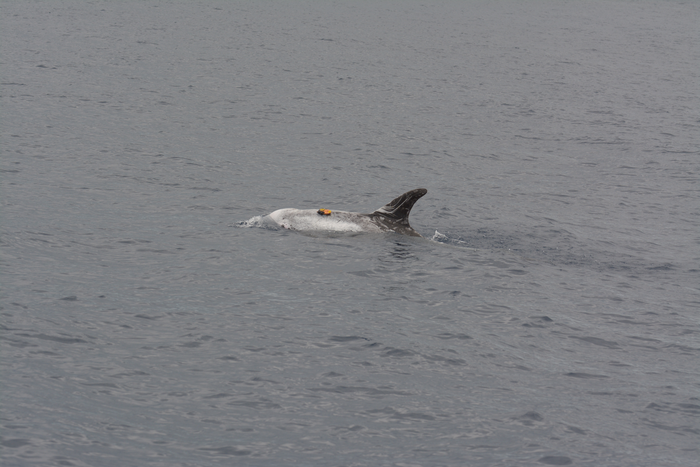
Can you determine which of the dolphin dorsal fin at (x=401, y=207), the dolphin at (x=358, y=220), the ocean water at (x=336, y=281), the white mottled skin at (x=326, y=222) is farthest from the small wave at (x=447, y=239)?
the white mottled skin at (x=326, y=222)

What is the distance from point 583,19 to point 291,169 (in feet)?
342

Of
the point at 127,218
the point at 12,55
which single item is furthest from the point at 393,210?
the point at 12,55

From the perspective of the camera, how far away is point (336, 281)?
20172 millimetres

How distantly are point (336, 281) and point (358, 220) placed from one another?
4.51 m

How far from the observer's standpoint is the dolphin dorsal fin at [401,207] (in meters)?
23.8

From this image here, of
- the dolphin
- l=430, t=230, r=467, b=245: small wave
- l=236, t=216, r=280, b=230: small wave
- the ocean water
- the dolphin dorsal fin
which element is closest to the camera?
the ocean water

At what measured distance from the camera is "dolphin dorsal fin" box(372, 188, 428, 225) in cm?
2375

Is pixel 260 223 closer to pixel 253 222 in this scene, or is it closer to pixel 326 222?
pixel 253 222

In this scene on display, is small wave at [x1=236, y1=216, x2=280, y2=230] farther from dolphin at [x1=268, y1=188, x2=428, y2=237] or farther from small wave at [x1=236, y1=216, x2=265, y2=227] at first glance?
dolphin at [x1=268, y1=188, x2=428, y2=237]

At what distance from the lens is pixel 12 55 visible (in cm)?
5544

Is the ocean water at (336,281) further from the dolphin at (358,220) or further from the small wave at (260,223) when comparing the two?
the dolphin at (358,220)

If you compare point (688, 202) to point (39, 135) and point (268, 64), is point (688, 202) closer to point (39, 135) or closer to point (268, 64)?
point (39, 135)

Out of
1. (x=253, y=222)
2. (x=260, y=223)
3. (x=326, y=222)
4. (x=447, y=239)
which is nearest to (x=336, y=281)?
(x=326, y=222)

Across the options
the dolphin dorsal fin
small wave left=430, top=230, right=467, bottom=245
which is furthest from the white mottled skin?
small wave left=430, top=230, right=467, bottom=245
